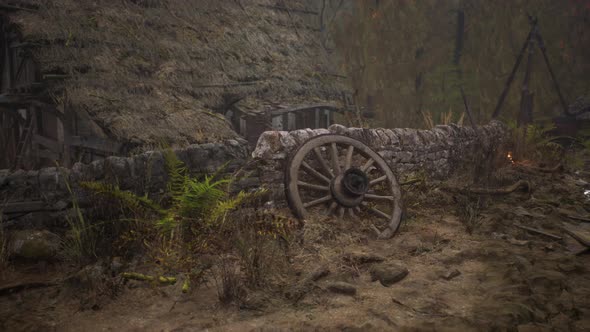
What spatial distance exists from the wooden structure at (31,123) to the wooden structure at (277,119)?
3.74 m

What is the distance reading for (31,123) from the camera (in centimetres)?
894

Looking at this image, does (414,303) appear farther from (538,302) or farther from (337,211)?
(337,211)

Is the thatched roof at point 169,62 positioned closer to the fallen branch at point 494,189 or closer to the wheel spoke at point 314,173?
the wheel spoke at point 314,173

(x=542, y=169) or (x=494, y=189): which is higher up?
(x=542, y=169)

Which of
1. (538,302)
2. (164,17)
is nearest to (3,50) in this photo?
(164,17)

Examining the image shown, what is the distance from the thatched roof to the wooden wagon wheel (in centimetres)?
289

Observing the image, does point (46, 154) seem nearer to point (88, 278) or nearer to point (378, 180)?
point (88, 278)

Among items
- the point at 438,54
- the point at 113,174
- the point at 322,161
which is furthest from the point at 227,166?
the point at 438,54

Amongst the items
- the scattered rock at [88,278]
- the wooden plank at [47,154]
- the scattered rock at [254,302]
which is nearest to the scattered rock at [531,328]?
the scattered rock at [254,302]

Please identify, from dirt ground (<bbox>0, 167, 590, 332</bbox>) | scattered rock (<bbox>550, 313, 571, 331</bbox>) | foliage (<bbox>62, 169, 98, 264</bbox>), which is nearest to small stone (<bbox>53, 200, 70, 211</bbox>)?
foliage (<bbox>62, 169, 98, 264</bbox>)

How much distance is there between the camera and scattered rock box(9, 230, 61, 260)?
3.58 metres

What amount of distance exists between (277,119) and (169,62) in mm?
3947

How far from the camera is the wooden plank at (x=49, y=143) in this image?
850 cm

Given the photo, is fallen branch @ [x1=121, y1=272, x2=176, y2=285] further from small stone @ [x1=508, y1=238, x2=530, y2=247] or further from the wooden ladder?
the wooden ladder
